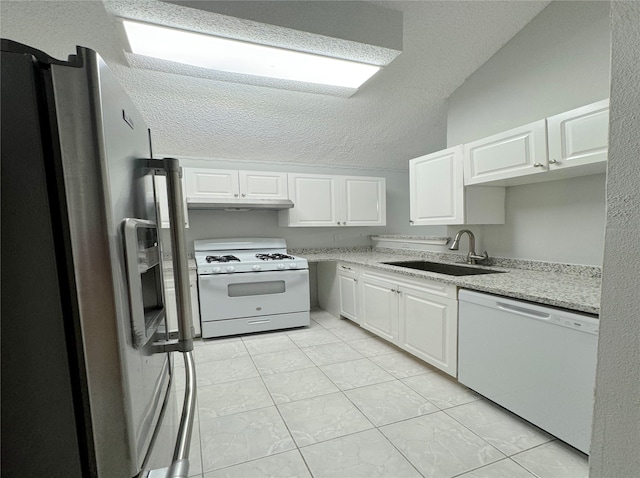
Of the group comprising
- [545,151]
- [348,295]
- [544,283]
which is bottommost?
[348,295]

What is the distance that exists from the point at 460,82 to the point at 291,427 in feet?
10.7

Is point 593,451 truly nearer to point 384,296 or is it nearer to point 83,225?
point 83,225

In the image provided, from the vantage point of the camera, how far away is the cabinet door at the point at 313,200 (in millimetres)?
3775

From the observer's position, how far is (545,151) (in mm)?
1962

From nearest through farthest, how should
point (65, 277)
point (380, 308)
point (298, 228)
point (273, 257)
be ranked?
point (65, 277), point (380, 308), point (273, 257), point (298, 228)

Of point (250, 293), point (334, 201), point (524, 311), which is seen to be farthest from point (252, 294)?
point (524, 311)

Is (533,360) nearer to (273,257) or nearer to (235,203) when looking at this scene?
(273,257)

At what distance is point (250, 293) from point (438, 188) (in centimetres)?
218

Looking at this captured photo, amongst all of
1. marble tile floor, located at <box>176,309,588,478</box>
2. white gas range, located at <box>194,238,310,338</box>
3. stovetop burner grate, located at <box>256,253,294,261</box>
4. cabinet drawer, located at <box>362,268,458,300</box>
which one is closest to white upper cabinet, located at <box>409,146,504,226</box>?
cabinet drawer, located at <box>362,268,458,300</box>

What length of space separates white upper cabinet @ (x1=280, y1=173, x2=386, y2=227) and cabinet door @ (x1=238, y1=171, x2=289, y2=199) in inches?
4.6

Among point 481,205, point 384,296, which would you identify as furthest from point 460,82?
point 384,296

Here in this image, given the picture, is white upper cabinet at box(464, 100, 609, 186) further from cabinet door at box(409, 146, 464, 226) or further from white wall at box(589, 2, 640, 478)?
white wall at box(589, 2, 640, 478)

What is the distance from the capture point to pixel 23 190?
0.45 meters

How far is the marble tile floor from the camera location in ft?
4.88
